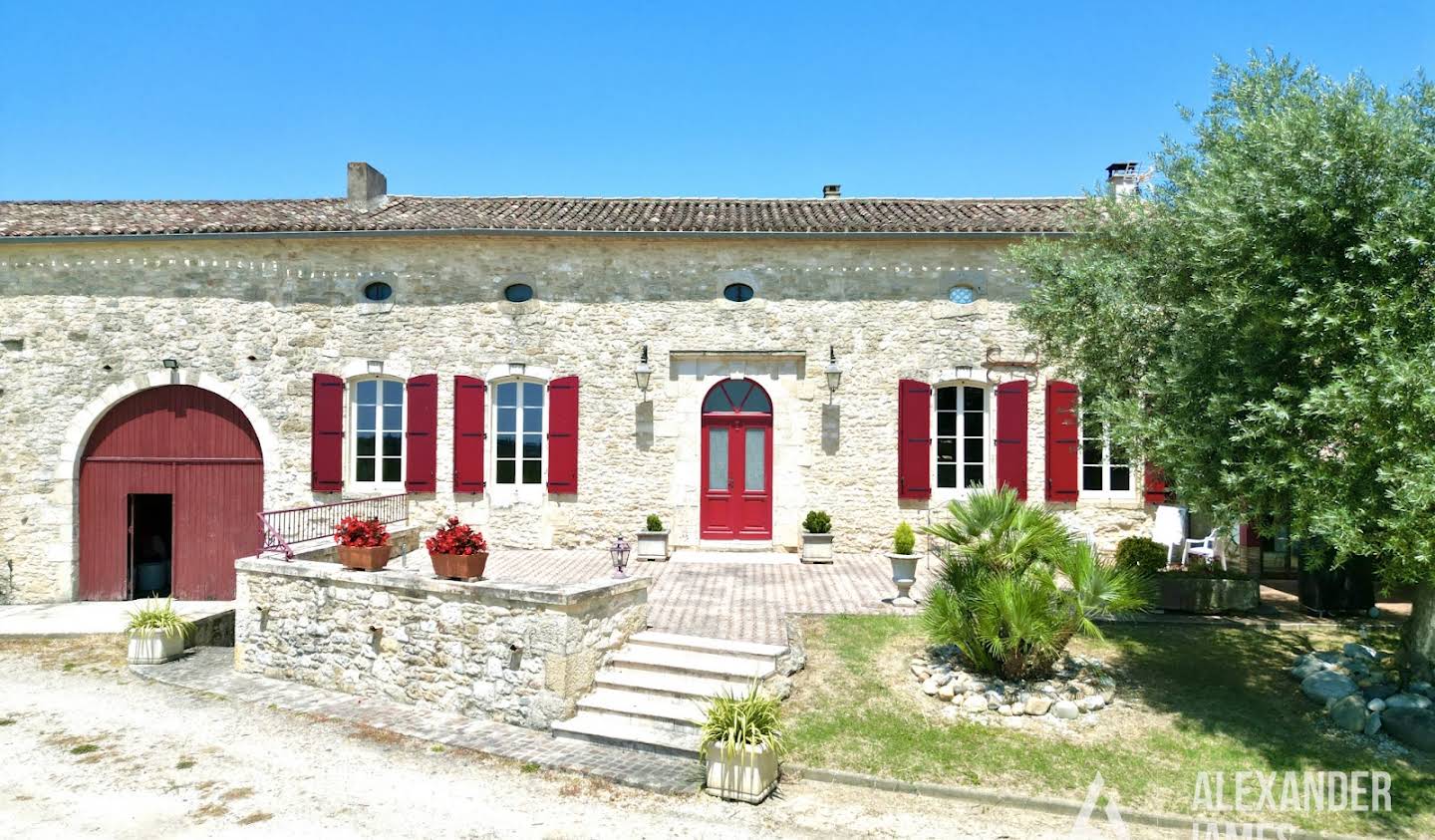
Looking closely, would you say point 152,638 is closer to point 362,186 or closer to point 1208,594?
point 362,186

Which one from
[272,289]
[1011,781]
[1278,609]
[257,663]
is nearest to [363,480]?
[272,289]

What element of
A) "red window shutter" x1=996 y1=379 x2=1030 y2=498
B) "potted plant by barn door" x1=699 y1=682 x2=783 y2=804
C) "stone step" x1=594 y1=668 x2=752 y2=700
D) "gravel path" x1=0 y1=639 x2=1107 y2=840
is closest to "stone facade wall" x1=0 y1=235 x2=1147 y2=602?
"red window shutter" x1=996 y1=379 x2=1030 y2=498

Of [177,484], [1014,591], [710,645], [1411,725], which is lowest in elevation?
[1411,725]

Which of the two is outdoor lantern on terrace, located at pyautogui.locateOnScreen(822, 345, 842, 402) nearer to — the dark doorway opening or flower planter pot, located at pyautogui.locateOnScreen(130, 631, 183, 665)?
flower planter pot, located at pyautogui.locateOnScreen(130, 631, 183, 665)

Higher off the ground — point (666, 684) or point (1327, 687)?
point (1327, 687)

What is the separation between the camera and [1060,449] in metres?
12.3

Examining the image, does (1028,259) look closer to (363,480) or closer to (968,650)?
(968,650)

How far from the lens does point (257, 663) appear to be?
8.91 meters

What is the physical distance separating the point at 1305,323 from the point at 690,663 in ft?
18.6

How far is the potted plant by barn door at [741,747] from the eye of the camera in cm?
570

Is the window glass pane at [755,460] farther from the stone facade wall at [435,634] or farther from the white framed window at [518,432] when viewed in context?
the stone facade wall at [435,634]

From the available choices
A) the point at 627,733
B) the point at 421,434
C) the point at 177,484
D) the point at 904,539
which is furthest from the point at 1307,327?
the point at 177,484

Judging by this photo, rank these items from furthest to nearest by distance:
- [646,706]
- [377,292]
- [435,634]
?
[377,292] < [435,634] < [646,706]

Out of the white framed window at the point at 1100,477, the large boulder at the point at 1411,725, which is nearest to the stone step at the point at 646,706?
the large boulder at the point at 1411,725
